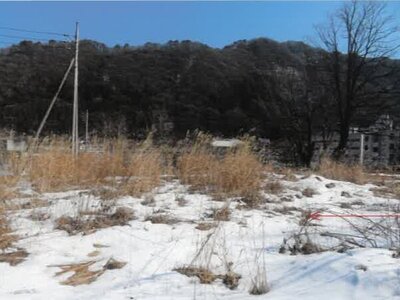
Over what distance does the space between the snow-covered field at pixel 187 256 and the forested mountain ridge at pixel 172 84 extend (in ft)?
73.0

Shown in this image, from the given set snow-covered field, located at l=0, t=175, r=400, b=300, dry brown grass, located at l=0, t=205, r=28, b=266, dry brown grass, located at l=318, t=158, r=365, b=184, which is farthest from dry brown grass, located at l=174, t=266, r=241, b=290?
dry brown grass, located at l=318, t=158, r=365, b=184

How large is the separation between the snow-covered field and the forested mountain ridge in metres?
22.3

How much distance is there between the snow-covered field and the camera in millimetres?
4184

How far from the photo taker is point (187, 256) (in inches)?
201

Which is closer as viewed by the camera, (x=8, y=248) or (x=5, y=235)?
(x=8, y=248)

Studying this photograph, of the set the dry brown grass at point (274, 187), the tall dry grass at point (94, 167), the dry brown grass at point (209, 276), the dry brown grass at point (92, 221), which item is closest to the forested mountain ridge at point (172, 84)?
the tall dry grass at point (94, 167)

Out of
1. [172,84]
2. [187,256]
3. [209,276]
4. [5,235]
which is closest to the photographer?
[209,276]

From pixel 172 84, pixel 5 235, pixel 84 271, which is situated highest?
pixel 172 84

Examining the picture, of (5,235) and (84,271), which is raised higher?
(5,235)

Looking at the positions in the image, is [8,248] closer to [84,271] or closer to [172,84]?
[84,271]

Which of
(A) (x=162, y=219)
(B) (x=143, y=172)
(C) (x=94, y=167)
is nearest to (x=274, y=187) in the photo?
(B) (x=143, y=172)

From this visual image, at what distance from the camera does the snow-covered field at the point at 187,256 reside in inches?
165

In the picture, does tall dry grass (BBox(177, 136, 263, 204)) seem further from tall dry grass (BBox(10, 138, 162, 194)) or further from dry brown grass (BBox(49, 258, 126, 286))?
dry brown grass (BBox(49, 258, 126, 286))

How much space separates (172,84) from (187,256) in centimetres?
3705
